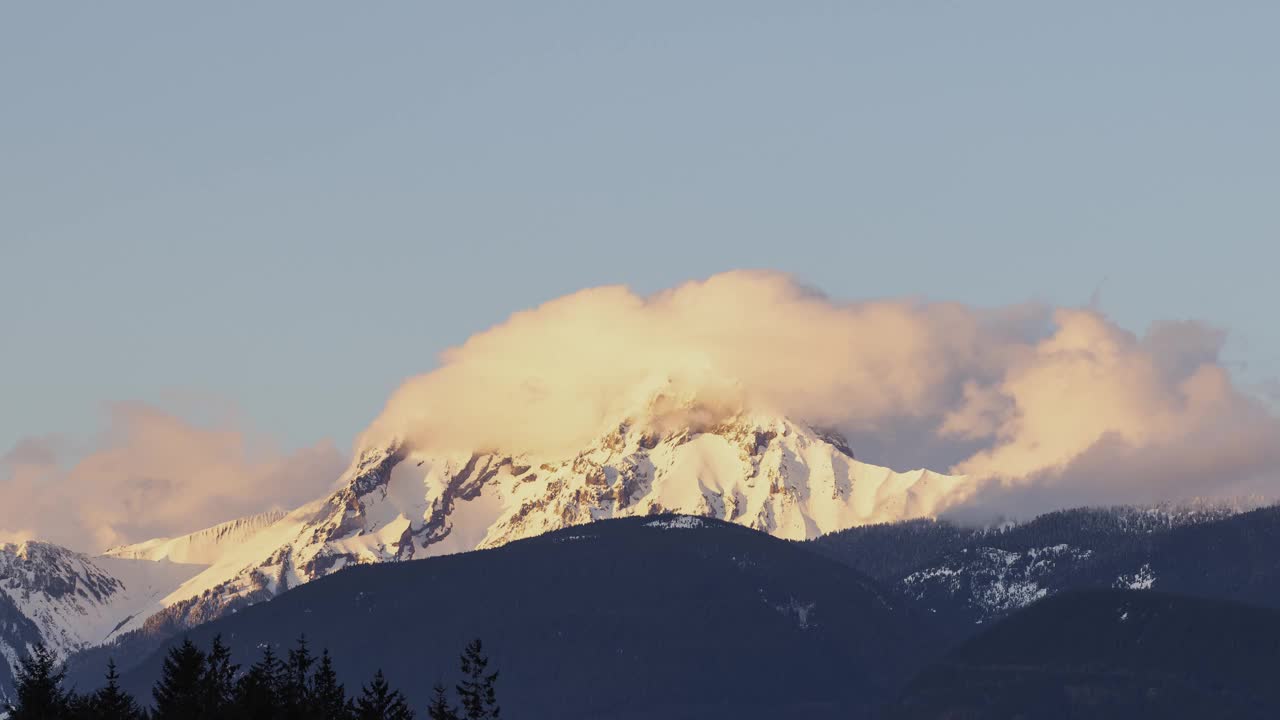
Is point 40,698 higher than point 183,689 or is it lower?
lower

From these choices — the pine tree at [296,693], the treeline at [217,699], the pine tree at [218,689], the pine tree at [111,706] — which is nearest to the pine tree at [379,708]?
the treeline at [217,699]

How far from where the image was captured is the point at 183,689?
582 ft

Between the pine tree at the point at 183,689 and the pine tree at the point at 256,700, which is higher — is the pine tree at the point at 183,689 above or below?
above

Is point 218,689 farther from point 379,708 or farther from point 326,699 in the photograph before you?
point 379,708

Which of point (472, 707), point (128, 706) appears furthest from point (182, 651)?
point (472, 707)

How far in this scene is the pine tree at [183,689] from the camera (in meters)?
173

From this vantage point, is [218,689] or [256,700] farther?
[218,689]

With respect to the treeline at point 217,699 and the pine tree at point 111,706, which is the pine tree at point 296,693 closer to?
the treeline at point 217,699

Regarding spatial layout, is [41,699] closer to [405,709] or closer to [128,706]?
[128,706]

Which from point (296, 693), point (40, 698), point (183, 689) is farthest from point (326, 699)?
point (40, 698)

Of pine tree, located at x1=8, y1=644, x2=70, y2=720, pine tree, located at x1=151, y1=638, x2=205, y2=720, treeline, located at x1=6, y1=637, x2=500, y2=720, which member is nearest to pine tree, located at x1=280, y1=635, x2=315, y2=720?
treeline, located at x1=6, y1=637, x2=500, y2=720

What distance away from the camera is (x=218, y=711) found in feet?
561

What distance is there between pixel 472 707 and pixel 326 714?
9.40 m

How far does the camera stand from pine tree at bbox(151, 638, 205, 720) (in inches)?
6813
